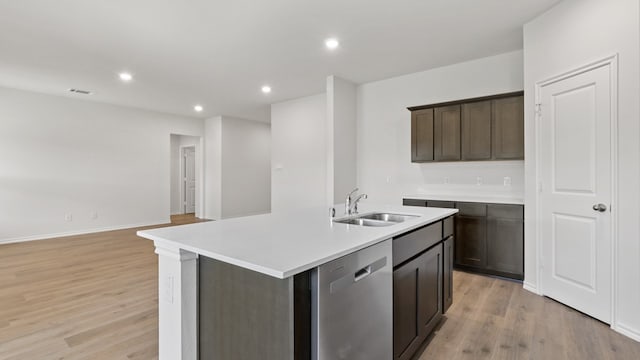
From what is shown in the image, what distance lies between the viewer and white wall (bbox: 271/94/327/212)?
19.4 ft

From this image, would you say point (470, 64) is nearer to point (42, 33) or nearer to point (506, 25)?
point (506, 25)

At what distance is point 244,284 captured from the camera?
125 cm

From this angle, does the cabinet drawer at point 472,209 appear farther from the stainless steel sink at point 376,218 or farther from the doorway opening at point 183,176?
the doorway opening at point 183,176

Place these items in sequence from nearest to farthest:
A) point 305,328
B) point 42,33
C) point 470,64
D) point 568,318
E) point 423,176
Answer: point 305,328 → point 568,318 → point 42,33 → point 470,64 → point 423,176

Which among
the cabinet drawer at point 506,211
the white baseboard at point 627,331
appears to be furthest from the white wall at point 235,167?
the white baseboard at point 627,331

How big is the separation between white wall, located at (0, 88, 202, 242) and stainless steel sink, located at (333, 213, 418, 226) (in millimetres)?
6314

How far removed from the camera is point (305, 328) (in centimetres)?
115

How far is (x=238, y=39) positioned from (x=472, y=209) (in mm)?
3365

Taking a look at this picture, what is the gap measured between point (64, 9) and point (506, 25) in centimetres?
432

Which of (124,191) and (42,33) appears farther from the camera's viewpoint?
(124,191)

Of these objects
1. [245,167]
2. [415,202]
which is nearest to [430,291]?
[415,202]

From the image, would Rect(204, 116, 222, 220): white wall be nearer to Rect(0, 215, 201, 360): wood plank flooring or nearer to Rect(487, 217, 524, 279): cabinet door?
Rect(0, 215, 201, 360): wood plank flooring

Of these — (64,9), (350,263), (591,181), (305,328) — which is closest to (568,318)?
(591,181)

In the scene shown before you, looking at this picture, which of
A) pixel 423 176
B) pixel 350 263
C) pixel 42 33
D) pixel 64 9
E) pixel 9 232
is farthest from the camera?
pixel 9 232
